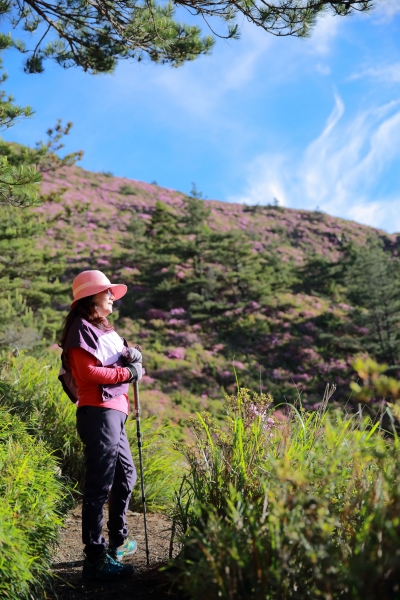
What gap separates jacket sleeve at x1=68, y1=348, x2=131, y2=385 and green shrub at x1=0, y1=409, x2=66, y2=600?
66 cm

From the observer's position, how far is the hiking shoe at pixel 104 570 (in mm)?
2632

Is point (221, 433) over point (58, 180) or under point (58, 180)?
under

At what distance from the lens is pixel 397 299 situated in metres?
18.5

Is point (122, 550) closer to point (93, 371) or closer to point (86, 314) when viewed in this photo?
point (93, 371)

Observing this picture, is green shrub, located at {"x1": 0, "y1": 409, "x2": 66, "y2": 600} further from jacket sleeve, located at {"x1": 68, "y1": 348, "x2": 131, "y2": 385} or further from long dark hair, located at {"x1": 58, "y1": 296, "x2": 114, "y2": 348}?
long dark hair, located at {"x1": 58, "y1": 296, "x2": 114, "y2": 348}

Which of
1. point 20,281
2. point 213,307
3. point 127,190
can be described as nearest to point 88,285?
point 20,281

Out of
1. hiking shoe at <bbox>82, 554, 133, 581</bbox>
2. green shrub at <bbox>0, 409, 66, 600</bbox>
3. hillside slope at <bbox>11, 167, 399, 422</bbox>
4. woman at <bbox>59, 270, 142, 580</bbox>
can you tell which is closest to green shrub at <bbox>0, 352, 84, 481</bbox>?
green shrub at <bbox>0, 409, 66, 600</bbox>

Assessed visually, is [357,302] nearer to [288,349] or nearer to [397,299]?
[397,299]

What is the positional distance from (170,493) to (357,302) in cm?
1964

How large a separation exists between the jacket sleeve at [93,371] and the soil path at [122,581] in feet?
3.16

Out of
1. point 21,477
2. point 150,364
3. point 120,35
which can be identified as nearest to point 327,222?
point 150,364

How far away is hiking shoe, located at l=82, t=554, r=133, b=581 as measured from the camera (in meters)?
2.63

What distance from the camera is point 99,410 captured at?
2770 mm

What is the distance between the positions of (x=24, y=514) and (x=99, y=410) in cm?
68
